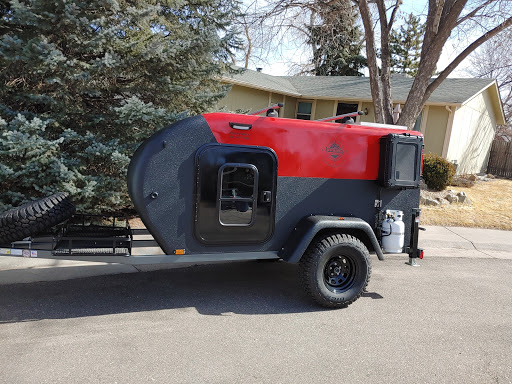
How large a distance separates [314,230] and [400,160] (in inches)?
58.5

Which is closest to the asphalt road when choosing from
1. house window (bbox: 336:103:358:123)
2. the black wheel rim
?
the black wheel rim

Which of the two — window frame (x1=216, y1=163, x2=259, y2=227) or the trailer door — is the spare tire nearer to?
the trailer door

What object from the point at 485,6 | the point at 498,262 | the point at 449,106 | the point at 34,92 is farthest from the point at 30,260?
the point at 449,106

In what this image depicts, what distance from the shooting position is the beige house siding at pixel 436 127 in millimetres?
16922

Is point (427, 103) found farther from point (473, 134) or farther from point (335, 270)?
point (335, 270)

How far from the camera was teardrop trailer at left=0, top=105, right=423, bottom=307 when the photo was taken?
411 centimetres

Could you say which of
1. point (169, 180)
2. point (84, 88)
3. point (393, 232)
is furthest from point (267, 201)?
point (84, 88)

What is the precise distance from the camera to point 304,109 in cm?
2061

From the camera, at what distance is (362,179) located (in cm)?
502

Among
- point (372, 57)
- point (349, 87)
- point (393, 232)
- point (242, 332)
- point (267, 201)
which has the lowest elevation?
point (242, 332)

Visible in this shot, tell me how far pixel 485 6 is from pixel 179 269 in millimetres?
9867

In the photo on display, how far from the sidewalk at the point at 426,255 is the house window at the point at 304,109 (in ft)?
38.8

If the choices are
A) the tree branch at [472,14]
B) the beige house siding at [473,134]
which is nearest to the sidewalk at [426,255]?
the tree branch at [472,14]

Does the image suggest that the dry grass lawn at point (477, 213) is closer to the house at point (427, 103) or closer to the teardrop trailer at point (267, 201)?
the house at point (427, 103)
